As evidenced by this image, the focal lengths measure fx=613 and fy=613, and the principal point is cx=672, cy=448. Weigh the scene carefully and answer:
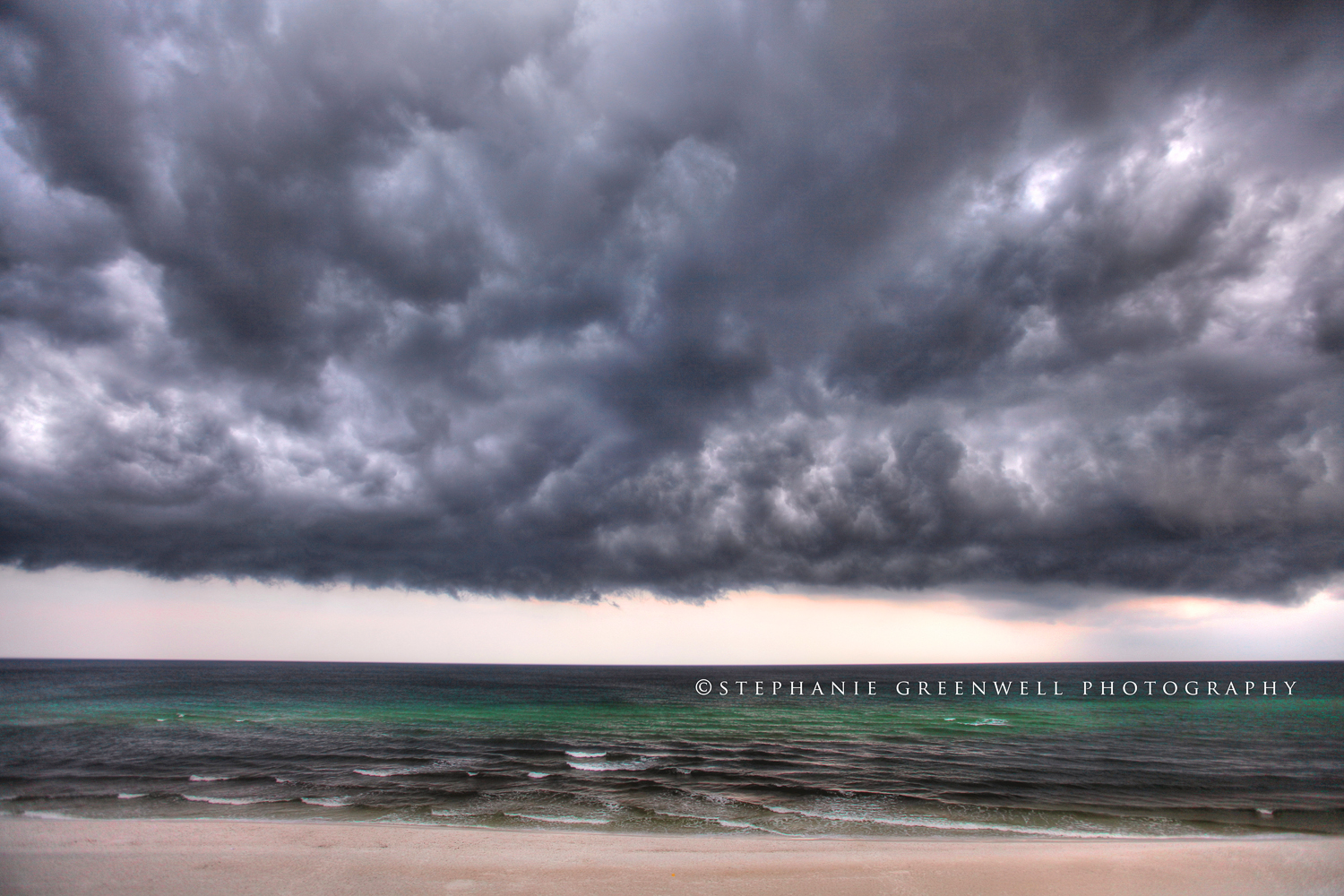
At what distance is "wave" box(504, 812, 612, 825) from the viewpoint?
715 inches

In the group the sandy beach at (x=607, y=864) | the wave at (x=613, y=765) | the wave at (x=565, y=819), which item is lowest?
the wave at (x=613, y=765)

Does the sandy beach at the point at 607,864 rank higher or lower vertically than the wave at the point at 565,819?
higher

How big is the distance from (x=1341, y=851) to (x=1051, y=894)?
8757 millimetres

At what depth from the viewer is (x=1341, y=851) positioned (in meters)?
14.4

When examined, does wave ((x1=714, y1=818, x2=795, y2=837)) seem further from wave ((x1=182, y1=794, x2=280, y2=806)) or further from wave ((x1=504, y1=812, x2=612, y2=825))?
wave ((x1=182, y1=794, x2=280, y2=806))

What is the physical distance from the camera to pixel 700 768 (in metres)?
28.2

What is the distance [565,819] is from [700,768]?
11155mm

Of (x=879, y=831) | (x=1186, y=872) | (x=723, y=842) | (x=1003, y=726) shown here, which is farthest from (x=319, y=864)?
(x=1003, y=726)

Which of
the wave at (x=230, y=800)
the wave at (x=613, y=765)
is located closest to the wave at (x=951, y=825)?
the wave at (x=613, y=765)

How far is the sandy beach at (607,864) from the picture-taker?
11.9 m

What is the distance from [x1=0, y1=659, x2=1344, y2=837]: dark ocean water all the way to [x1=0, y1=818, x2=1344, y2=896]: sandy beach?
8.55 feet

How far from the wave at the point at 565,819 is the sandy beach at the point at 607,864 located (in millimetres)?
2185

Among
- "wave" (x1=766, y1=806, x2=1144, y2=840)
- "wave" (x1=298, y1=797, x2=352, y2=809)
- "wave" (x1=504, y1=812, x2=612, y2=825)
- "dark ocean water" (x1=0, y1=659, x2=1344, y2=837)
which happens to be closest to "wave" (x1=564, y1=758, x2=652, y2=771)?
"dark ocean water" (x1=0, y1=659, x2=1344, y2=837)

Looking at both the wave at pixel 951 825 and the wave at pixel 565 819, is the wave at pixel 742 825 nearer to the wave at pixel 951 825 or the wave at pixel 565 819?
the wave at pixel 951 825
